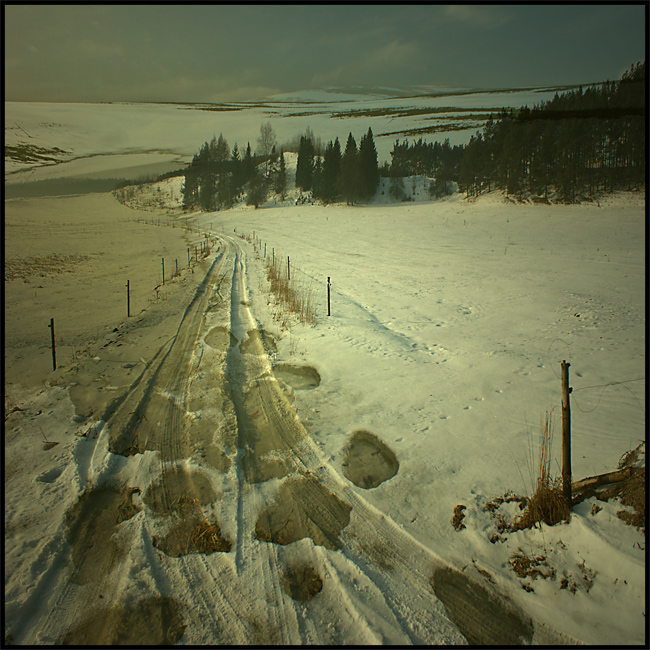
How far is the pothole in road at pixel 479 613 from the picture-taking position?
3168 millimetres

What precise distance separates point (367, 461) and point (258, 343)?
220 inches

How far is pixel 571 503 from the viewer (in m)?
4.03

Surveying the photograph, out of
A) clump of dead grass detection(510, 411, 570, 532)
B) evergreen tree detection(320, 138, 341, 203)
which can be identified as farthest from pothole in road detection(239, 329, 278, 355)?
evergreen tree detection(320, 138, 341, 203)

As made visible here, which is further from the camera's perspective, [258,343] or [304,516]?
[258,343]

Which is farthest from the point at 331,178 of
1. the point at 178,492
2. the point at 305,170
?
the point at 178,492

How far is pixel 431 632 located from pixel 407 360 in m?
6.08

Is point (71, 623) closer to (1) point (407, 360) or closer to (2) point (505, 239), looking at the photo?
(1) point (407, 360)

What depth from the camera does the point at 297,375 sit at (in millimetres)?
8438

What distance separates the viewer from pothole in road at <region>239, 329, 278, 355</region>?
9.80 meters

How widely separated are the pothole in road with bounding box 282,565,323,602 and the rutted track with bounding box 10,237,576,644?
2cm

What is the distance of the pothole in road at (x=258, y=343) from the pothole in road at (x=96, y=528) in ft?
17.3

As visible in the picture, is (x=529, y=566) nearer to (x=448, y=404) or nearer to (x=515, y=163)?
(x=448, y=404)

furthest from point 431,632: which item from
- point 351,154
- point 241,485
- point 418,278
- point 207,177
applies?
point 207,177

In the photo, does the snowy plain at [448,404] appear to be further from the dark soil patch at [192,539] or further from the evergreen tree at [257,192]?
the evergreen tree at [257,192]
